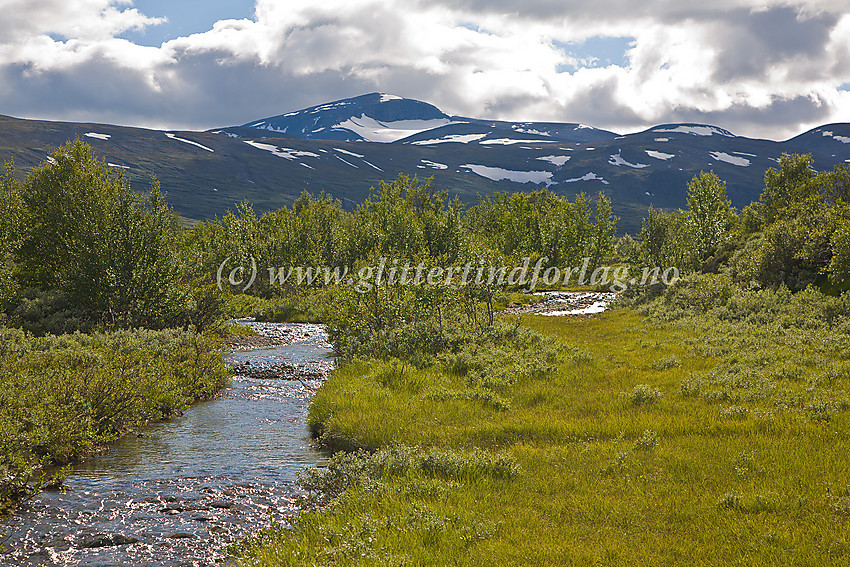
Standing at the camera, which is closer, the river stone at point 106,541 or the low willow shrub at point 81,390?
the river stone at point 106,541

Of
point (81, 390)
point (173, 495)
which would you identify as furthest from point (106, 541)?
point (81, 390)

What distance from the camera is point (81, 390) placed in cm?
1628

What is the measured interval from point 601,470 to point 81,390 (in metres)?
15.1

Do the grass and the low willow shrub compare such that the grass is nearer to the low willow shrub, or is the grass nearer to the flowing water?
the flowing water

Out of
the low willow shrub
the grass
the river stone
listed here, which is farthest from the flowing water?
the grass

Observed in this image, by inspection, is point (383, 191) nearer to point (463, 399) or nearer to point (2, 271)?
point (2, 271)

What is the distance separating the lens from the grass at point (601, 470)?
8664 millimetres

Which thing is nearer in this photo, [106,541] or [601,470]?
[106,541]

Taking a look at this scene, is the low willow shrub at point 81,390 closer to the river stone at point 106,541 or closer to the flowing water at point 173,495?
the flowing water at point 173,495

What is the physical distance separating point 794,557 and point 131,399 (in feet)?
59.1

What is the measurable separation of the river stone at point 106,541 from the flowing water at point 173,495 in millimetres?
20

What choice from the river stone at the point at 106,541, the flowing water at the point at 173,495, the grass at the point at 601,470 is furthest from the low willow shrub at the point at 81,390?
the grass at the point at 601,470

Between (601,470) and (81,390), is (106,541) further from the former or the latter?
(601,470)

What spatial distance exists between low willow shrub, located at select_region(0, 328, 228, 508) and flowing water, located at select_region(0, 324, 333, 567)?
677 millimetres
